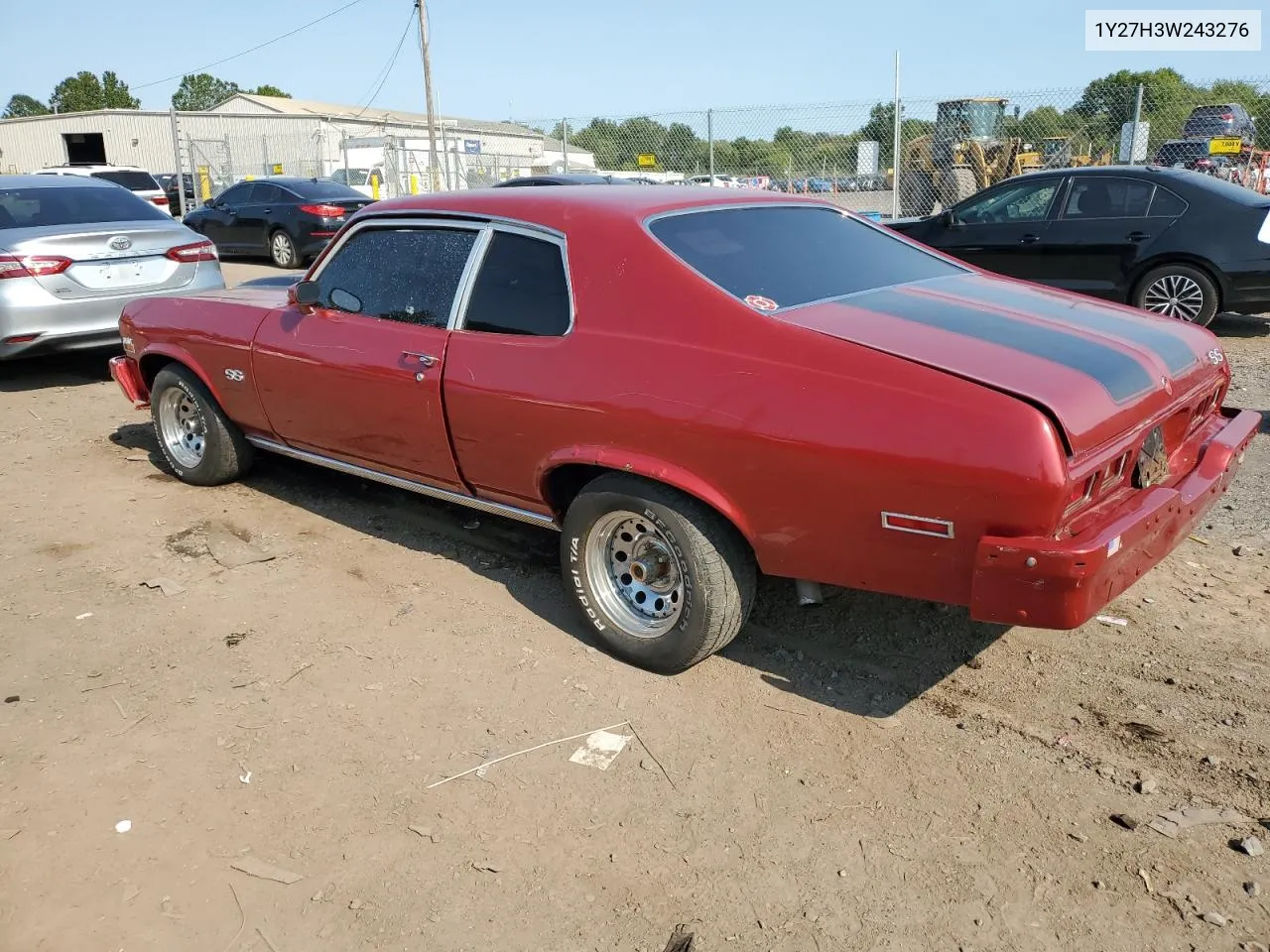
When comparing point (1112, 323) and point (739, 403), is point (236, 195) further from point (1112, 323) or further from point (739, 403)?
point (1112, 323)

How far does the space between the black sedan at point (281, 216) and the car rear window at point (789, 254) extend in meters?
12.3

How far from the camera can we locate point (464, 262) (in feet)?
13.2

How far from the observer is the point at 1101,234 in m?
8.86

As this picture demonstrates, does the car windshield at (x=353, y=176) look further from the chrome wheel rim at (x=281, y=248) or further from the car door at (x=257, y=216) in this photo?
the chrome wheel rim at (x=281, y=248)

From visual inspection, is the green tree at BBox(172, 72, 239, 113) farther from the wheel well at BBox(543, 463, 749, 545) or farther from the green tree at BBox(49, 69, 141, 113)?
the wheel well at BBox(543, 463, 749, 545)

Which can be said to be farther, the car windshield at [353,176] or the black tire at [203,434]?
the car windshield at [353,176]

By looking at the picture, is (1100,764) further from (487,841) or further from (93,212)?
(93,212)

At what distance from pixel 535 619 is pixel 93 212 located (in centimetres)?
665

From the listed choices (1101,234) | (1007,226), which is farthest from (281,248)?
(1101,234)

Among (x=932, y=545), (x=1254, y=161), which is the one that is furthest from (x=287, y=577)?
(x=1254, y=161)

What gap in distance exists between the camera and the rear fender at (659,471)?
318 centimetres

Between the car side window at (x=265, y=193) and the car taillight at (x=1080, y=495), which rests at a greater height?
the car side window at (x=265, y=193)

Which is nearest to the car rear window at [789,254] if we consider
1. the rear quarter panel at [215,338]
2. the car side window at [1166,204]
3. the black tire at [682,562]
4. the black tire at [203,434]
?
the black tire at [682,562]

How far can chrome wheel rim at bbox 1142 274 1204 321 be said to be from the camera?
27.8 feet
